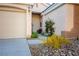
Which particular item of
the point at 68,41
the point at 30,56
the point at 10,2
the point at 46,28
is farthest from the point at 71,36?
the point at 10,2

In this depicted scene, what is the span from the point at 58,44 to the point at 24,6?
84 centimetres

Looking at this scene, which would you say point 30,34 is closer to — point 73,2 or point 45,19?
point 45,19

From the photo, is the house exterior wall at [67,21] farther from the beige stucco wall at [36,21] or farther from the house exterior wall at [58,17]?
the beige stucco wall at [36,21]

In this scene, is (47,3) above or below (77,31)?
above

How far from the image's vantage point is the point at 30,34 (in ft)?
16.2

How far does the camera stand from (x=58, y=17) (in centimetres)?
494

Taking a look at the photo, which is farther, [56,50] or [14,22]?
[14,22]

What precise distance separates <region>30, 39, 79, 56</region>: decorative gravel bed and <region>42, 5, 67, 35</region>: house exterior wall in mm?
283

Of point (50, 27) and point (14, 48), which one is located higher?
point (50, 27)

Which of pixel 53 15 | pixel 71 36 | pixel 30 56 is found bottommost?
pixel 30 56

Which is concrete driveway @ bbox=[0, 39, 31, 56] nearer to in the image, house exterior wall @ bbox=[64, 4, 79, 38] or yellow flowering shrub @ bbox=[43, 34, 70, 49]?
yellow flowering shrub @ bbox=[43, 34, 70, 49]

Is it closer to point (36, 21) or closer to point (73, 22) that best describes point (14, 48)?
point (36, 21)

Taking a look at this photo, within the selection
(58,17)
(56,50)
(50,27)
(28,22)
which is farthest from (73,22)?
(28,22)

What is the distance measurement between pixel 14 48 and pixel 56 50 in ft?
2.26
